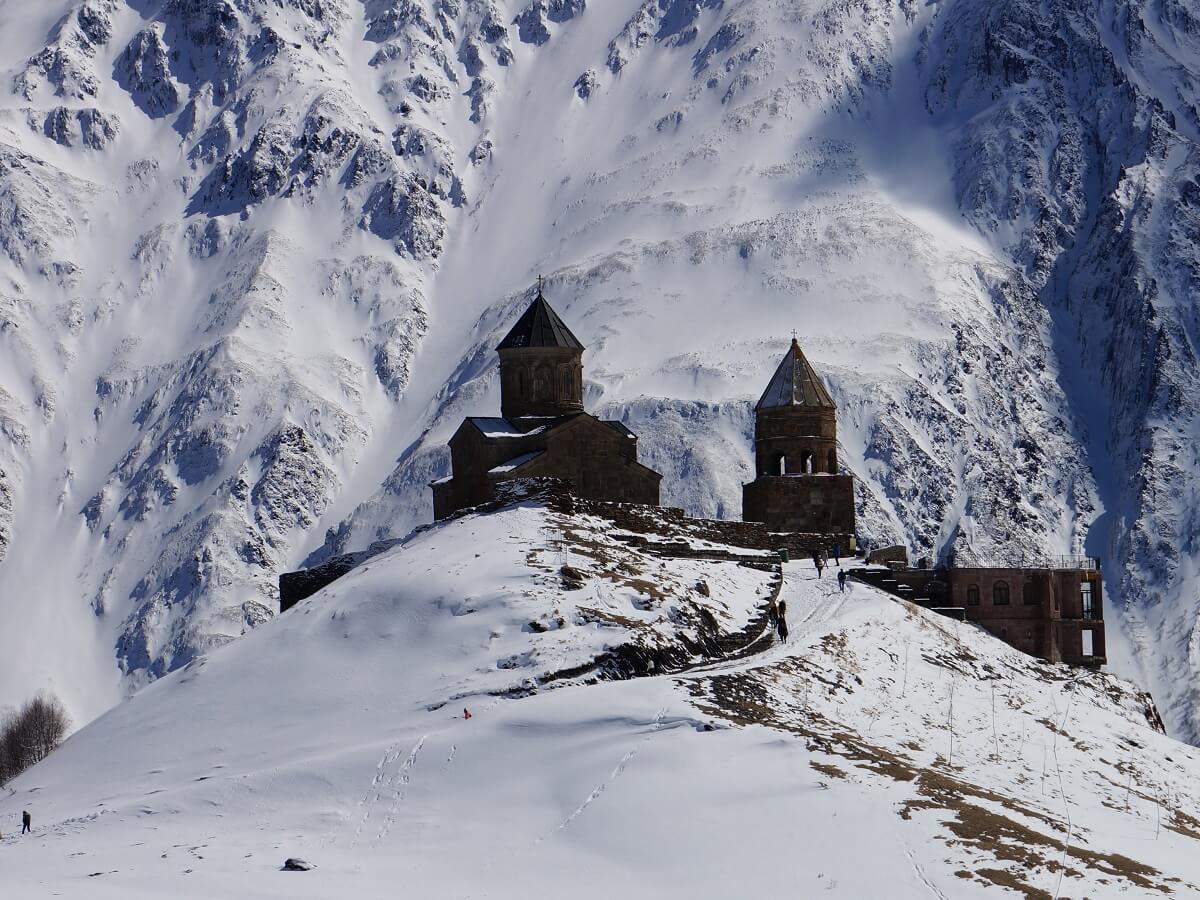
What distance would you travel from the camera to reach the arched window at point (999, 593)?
58969mm

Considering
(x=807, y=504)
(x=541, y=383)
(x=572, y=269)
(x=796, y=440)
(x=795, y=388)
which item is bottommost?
(x=807, y=504)

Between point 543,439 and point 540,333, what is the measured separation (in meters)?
5.54

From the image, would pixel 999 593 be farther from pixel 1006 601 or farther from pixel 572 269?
pixel 572 269

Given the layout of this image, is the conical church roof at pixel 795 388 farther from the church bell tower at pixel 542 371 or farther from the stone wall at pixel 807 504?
the church bell tower at pixel 542 371

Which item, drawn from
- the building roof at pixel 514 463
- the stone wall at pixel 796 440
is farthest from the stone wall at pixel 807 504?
the building roof at pixel 514 463

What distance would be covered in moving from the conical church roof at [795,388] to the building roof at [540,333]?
22.8 ft

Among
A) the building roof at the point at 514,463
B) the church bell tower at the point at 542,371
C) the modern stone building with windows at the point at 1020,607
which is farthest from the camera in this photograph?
the church bell tower at the point at 542,371

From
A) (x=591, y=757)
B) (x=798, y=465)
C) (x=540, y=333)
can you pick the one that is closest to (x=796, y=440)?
(x=798, y=465)

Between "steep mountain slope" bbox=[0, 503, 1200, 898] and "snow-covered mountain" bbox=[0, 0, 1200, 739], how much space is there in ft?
266

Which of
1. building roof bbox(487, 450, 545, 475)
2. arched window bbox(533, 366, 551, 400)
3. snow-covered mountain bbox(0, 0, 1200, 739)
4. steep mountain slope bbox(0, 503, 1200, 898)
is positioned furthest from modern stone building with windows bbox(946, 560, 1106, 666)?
snow-covered mountain bbox(0, 0, 1200, 739)

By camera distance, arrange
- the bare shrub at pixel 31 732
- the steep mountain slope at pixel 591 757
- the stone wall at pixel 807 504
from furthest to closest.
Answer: the bare shrub at pixel 31 732, the stone wall at pixel 807 504, the steep mountain slope at pixel 591 757

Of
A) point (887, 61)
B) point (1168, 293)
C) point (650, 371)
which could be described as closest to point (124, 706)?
point (650, 371)

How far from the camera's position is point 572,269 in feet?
511

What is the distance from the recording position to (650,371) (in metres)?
142
